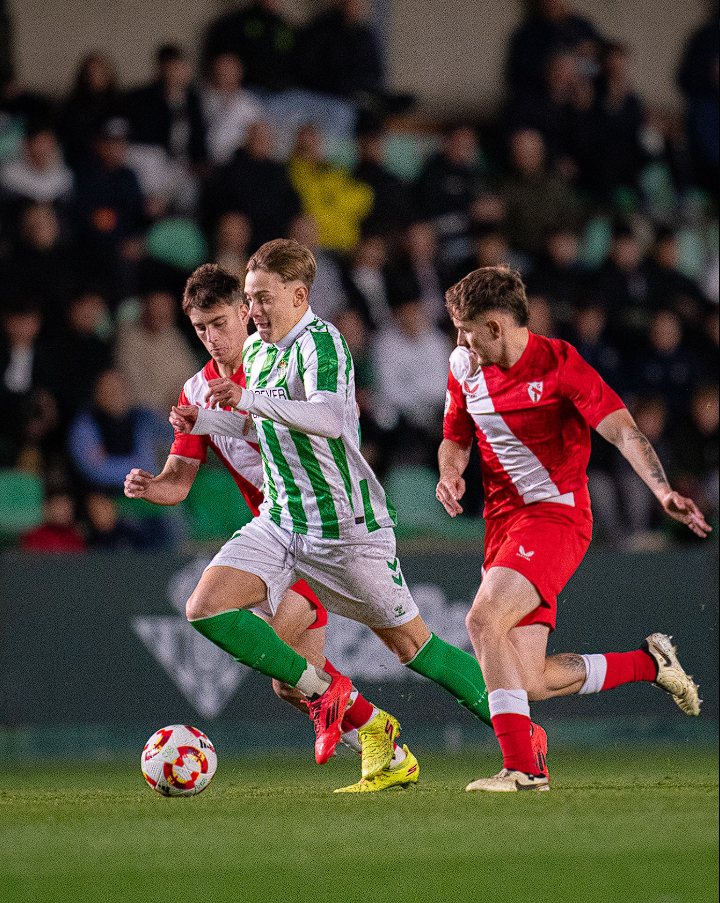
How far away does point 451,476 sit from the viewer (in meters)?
5.73

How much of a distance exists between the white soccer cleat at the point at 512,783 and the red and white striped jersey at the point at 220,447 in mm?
1689

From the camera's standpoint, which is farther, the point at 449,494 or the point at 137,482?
the point at 137,482

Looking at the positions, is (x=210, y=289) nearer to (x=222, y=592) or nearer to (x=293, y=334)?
(x=293, y=334)

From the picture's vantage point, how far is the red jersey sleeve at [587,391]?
5438 mm

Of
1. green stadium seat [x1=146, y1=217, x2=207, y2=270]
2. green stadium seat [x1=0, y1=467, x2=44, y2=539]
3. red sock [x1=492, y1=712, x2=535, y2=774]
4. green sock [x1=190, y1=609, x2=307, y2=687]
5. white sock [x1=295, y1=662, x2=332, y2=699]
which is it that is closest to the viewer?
red sock [x1=492, y1=712, x2=535, y2=774]

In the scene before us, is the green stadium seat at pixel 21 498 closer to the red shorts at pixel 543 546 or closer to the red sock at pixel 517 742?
the red shorts at pixel 543 546

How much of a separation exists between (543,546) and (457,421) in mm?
727

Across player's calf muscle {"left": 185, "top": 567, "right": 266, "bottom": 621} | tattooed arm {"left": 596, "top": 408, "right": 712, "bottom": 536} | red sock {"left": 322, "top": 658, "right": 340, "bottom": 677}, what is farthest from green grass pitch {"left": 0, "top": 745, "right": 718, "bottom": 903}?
tattooed arm {"left": 596, "top": 408, "right": 712, "bottom": 536}

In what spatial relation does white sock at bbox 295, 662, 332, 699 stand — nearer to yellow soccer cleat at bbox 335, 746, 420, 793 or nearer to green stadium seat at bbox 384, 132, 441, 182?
yellow soccer cleat at bbox 335, 746, 420, 793

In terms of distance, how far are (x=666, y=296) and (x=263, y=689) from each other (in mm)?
5859

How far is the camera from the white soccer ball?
531 centimetres

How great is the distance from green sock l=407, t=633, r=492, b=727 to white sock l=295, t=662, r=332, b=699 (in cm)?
39

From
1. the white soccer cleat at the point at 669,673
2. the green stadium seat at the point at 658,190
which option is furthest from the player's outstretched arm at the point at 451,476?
the green stadium seat at the point at 658,190

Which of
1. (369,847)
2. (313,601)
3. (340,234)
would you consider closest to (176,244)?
(340,234)
